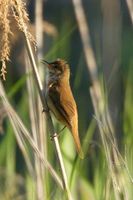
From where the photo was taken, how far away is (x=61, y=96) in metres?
3.62

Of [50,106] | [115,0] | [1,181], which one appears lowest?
[1,181]

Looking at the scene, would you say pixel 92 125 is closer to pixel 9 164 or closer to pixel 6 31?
pixel 9 164

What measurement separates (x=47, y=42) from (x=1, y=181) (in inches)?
163

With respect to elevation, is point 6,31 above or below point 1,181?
above

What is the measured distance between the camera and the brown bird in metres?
3.54

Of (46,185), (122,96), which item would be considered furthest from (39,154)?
(122,96)

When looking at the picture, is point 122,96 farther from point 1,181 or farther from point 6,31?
point 6,31

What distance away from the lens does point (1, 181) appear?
4.25m

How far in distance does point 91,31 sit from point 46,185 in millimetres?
6994

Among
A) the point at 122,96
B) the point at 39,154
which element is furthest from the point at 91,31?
the point at 39,154

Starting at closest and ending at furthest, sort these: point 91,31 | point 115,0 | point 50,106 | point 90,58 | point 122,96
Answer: point 50,106, point 90,58, point 115,0, point 122,96, point 91,31

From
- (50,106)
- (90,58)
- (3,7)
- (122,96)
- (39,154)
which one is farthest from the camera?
(122,96)

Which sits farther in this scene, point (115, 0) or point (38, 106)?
point (115, 0)

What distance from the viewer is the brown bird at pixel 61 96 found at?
3545 mm
